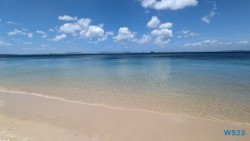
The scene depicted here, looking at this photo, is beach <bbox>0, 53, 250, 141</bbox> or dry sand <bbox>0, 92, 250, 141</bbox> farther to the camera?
beach <bbox>0, 53, 250, 141</bbox>

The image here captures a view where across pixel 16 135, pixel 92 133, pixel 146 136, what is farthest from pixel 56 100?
pixel 146 136

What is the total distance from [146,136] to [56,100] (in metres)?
5.53

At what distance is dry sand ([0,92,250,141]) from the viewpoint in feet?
14.8

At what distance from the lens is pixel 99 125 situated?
5207 mm

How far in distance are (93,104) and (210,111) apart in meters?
5.29

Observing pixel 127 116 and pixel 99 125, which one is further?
pixel 127 116

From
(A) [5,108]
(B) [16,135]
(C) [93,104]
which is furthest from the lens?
(C) [93,104]

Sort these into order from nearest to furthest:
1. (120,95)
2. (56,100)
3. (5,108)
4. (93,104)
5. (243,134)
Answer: (243,134) → (5,108) → (93,104) → (56,100) → (120,95)

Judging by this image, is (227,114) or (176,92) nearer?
(227,114)

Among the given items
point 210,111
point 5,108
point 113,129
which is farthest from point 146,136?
point 5,108

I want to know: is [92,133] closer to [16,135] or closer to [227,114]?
[16,135]

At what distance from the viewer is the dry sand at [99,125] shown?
451cm

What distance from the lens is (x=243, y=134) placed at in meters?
4.81

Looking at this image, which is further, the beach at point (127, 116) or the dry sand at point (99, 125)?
the beach at point (127, 116)
